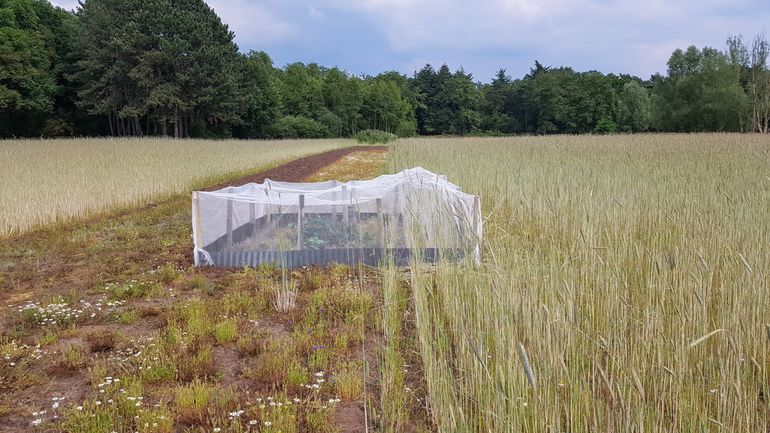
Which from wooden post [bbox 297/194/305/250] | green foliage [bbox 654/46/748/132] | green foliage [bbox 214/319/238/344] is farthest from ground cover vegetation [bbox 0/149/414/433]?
green foliage [bbox 654/46/748/132]

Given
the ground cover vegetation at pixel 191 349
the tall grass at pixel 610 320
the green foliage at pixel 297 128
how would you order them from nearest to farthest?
the tall grass at pixel 610 320 → the ground cover vegetation at pixel 191 349 → the green foliage at pixel 297 128

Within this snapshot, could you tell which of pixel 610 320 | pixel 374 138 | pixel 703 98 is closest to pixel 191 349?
pixel 610 320

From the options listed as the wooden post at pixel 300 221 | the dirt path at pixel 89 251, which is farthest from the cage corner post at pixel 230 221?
the wooden post at pixel 300 221

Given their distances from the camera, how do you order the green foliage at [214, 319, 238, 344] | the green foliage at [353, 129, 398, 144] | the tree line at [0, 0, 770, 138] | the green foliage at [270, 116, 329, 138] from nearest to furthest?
the green foliage at [214, 319, 238, 344]
the tree line at [0, 0, 770, 138]
the green foliage at [353, 129, 398, 144]
the green foliage at [270, 116, 329, 138]

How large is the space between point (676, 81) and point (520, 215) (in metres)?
44.7

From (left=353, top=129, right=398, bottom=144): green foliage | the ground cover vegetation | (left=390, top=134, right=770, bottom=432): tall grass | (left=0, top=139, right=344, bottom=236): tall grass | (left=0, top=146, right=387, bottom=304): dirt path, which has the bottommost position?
the ground cover vegetation

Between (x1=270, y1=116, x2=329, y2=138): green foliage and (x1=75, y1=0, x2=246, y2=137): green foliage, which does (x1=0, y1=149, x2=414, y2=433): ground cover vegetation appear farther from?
(x1=270, y1=116, x2=329, y2=138): green foliage

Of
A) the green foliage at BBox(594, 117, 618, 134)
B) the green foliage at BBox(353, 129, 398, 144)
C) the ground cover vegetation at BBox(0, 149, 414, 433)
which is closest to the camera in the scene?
the ground cover vegetation at BBox(0, 149, 414, 433)

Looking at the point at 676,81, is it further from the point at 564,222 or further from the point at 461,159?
the point at 564,222

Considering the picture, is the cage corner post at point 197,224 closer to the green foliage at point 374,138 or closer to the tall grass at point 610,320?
the tall grass at point 610,320

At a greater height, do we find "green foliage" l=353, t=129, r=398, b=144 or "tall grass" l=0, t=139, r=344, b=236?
Answer: "green foliage" l=353, t=129, r=398, b=144

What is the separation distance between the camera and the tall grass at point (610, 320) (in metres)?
1.69

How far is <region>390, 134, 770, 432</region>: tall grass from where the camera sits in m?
1.69

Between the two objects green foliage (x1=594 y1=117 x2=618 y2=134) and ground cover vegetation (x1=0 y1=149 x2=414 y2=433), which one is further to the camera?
green foliage (x1=594 y1=117 x2=618 y2=134)
